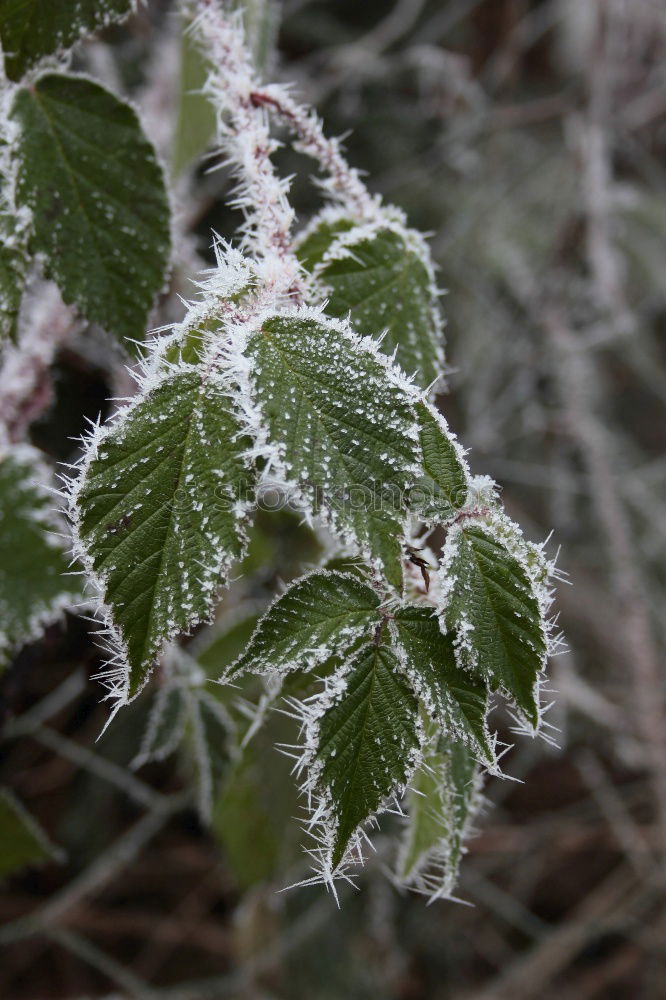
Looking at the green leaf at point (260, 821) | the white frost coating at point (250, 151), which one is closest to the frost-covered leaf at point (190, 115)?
the white frost coating at point (250, 151)

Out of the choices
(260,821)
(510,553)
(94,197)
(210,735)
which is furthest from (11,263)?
(260,821)

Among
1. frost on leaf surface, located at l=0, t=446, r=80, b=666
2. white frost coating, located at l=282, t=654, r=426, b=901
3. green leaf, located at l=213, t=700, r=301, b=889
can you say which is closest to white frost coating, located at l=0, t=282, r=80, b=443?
frost on leaf surface, located at l=0, t=446, r=80, b=666

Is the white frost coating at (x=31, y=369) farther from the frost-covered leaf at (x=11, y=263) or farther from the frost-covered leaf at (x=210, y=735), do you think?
the frost-covered leaf at (x=210, y=735)

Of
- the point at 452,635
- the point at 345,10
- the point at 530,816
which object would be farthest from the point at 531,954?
the point at 345,10

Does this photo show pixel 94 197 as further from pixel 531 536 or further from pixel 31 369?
pixel 531 536

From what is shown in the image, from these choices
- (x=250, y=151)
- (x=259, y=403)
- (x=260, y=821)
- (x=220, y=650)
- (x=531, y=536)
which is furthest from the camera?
(x=531, y=536)

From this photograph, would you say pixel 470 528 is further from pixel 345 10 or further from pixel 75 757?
pixel 345 10

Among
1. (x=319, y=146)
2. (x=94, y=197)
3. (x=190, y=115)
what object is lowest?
(x=94, y=197)
